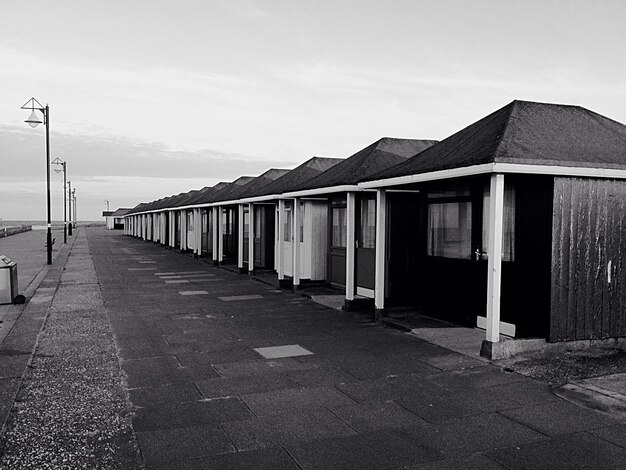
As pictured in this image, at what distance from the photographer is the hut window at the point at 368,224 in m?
12.3

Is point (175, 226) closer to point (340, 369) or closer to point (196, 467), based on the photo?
point (340, 369)

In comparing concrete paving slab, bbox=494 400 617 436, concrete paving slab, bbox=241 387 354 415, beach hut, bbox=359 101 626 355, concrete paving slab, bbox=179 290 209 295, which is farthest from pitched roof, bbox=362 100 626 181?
concrete paving slab, bbox=179 290 209 295

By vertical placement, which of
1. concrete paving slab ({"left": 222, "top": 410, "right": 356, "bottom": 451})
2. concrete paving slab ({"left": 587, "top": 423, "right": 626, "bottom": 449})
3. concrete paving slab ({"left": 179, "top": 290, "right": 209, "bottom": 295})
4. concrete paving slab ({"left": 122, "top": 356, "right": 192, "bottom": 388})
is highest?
concrete paving slab ({"left": 587, "top": 423, "right": 626, "bottom": 449})

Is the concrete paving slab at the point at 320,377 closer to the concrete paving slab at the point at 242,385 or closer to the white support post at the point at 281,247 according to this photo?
the concrete paving slab at the point at 242,385

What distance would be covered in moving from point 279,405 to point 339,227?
9014 millimetres

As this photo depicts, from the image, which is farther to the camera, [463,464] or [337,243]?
[337,243]

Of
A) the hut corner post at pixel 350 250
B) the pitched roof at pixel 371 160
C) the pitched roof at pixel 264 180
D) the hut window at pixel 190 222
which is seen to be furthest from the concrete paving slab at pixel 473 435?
the hut window at pixel 190 222

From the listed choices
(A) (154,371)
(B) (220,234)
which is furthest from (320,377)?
(B) (220,234)

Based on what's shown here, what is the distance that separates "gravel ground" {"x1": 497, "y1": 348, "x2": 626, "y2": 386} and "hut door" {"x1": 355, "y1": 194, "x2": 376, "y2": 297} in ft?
16.5

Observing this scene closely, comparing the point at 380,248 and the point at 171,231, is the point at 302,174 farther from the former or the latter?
the point at 171,231

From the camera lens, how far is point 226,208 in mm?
25219

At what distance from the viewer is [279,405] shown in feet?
19.3

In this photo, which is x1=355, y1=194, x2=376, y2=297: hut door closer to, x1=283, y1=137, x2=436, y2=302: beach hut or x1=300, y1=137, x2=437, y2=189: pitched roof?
x1=283, y1=137, x2=436, y2=302: beach hut

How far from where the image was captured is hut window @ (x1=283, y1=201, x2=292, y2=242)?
684 inches
